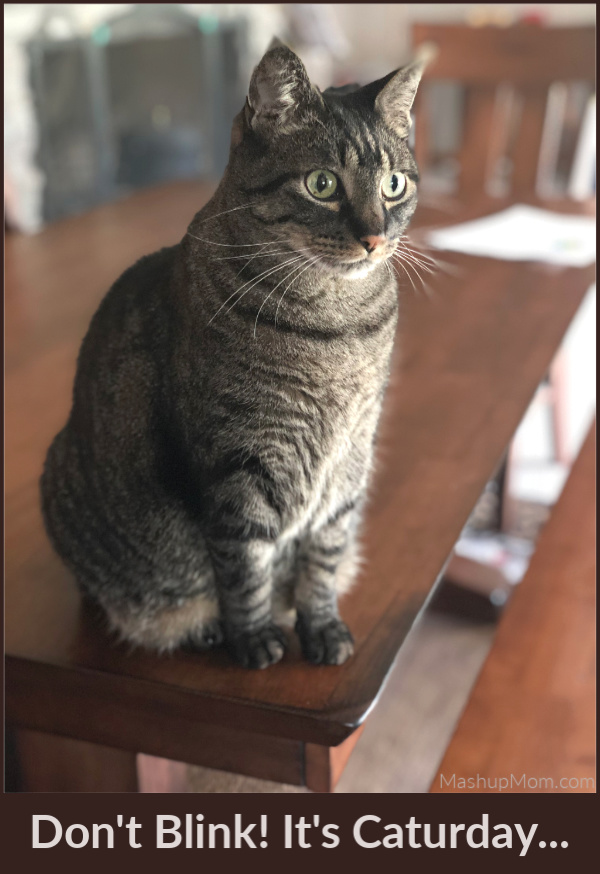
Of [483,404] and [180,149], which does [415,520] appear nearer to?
[483,404]

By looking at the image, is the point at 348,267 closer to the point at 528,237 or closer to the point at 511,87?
the point at 528,237

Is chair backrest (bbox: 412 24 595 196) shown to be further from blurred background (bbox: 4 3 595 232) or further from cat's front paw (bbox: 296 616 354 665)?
cat's front paw (bbox: 296 616 354 665)

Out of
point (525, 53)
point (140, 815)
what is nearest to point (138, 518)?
point (140, 815)

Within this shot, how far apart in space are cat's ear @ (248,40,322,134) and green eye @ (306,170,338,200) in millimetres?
37

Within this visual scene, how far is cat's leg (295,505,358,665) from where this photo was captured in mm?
719

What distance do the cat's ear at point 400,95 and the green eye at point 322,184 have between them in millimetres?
62

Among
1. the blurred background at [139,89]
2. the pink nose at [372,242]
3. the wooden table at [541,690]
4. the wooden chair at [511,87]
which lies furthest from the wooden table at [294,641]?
the blurred background at [139,89]

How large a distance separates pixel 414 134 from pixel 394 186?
116 millimetres

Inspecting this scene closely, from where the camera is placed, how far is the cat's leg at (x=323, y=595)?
2.36ft

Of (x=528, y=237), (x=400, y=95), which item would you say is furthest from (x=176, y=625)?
(x=528, y=237)

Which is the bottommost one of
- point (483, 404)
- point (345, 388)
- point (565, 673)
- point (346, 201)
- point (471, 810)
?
point (565, 673)

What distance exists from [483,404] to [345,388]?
0.53m

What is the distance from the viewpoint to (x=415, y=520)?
3.00 ft

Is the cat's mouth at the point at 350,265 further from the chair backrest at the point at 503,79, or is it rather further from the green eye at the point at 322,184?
the chair backrest at the point at 503,79
